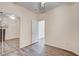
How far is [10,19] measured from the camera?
5.46ft

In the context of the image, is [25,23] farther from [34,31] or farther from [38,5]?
[38,5]

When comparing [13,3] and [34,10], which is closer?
[13,3]

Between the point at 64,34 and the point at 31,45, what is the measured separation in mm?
601

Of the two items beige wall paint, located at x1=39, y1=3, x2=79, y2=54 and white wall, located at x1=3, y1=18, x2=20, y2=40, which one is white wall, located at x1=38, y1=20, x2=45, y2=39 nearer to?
beige wall paint, located at x1=39, y1=3, x2=79, y2=54

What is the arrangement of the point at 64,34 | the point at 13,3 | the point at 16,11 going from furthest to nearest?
the point at 64,34, the point at 16,11, the point at 13,3

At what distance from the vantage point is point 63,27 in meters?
1.74

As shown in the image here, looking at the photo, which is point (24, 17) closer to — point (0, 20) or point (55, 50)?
point (0, 20)

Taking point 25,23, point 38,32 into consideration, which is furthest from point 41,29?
point 25,23

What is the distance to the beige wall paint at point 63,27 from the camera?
166cm

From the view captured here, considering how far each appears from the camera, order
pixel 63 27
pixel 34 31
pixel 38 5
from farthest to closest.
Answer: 1. pixel 34 31
2. pixel 63 27
3. pixel 38 5

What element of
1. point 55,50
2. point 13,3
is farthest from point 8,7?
point 55,50

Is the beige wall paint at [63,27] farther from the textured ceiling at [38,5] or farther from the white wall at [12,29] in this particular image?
the white wall at [12,29]

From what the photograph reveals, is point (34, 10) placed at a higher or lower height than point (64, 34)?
higher

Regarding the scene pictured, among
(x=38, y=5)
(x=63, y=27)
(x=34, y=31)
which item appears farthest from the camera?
(x=34, y=31)
